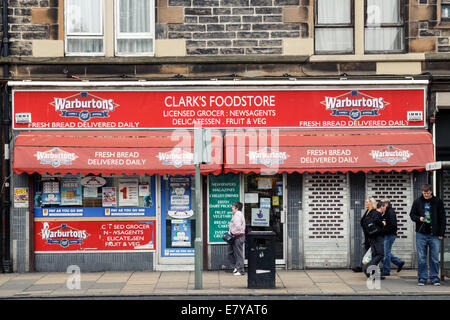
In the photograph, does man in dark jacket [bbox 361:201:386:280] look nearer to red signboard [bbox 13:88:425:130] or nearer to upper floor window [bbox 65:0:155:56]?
red signboard [bbox 13:88:425:130]

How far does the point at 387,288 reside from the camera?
466 inches

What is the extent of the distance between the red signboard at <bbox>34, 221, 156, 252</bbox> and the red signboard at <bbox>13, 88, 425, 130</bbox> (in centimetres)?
230

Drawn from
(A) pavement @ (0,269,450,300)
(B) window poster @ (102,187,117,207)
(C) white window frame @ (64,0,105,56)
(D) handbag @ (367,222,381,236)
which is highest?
(C) white window frame @ (64,0,105,56)

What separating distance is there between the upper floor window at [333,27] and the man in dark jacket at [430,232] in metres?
4.38

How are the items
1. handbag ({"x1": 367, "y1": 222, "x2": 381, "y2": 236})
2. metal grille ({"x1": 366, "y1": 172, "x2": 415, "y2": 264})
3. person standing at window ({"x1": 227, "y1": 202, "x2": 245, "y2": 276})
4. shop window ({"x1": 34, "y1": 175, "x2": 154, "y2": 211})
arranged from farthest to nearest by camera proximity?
metal grille ({"x1": 366, "y1": 172, "x2": 415, "y2": 264}) < shop window ({"x1": 34, "y1": 175, "x2": 154, "y2": 211}) < person standing at window ({"x1": 227, "y1": 202, "x2": 245, "y2": 276}) < handbag ({"x1": 367, "y1": 222, "x2": 381, "y2": 236})

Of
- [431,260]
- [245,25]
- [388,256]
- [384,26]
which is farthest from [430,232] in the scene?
[245,25]

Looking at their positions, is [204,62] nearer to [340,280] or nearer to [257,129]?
[257,129]

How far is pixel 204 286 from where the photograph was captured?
1210 cm

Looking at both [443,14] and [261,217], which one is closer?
[261,217]

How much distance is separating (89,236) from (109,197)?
1.02 m

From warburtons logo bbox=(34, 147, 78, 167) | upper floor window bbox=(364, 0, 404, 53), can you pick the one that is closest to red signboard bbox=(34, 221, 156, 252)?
warburtons logo bbox=(34, 147, 78, 167)

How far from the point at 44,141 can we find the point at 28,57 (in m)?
2.12

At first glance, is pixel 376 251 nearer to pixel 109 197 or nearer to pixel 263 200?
pixel 263 200

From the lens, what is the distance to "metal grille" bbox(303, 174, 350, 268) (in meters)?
14.3
